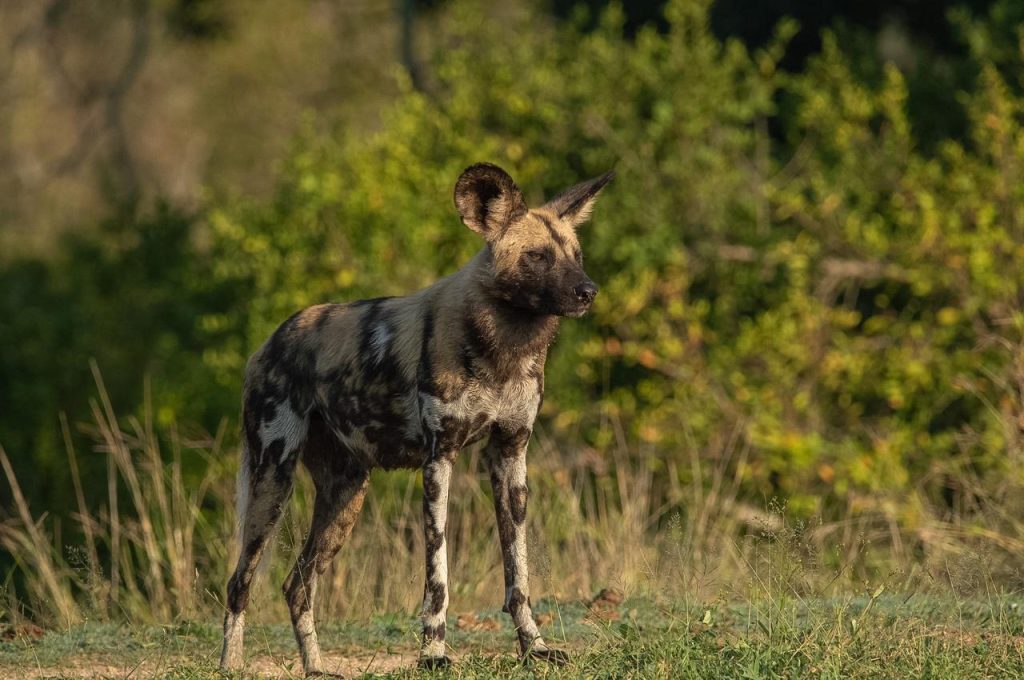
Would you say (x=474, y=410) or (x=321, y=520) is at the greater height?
(x=474, y=410)

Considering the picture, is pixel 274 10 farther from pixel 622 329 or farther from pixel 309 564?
pixel 309 564

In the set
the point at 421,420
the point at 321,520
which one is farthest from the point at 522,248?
the point at 321,520

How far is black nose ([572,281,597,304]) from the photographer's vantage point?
5.26 metres

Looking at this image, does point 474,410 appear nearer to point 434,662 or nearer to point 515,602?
point 515,602

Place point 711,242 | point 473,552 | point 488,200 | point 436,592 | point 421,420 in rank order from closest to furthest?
point 436,592 → point 421,420 → point 488,200 → point 473,552 → point 711,242

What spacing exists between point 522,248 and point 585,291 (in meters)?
0.31

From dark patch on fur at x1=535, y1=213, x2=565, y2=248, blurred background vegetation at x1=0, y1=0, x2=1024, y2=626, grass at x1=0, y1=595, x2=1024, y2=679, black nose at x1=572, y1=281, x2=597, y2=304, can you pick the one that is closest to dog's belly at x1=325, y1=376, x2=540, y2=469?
black nose at x1=572, y1=281, x2=597, y2=304

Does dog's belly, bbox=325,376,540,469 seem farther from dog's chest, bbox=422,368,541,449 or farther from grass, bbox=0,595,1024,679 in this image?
grass, bbox=0,595,1024,679

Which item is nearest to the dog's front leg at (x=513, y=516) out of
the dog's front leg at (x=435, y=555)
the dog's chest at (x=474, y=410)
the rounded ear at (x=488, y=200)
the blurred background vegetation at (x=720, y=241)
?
the dog's chest at (x=474, y=410)

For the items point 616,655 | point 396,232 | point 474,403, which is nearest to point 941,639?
point 616,655

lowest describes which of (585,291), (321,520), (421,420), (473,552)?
(473,552)

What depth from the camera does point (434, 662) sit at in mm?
5168

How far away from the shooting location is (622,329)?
11.0 m

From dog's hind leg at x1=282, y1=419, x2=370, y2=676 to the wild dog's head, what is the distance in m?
1.01
